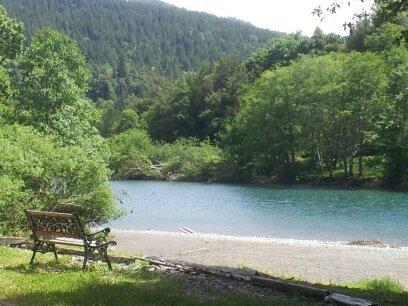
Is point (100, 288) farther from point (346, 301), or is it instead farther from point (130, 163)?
point (130, 163)

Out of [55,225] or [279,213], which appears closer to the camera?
[55,225]

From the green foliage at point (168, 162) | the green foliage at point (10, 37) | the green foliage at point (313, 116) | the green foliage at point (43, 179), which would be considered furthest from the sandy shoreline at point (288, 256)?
the green foliage at point (168, 162)

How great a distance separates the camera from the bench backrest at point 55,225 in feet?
35.2

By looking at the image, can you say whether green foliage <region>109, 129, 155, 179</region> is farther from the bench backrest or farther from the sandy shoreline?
the bench backrest

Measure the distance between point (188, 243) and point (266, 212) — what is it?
17680 millimetres

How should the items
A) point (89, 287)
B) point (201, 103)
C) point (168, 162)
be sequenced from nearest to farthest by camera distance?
point (89, 287) < point (168, 162) < point (201, 103)

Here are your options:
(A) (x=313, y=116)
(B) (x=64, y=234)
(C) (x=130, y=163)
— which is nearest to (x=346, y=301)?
(B) (x=64, y=234)

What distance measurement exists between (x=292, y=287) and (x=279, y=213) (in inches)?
1175

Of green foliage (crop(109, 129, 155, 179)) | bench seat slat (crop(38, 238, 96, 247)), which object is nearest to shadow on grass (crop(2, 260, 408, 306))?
bench seat slat (crop(38, 238, 96, 247))

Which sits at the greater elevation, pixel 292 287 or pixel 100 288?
pixel 100 288

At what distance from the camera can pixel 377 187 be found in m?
57.5

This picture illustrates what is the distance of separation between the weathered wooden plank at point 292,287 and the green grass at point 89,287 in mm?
908

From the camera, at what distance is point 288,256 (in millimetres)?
19547

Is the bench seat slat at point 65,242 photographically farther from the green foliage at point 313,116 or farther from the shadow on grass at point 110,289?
the green foliage at point 313,116
